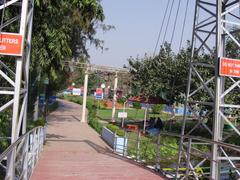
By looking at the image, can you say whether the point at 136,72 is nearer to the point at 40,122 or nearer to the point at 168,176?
the point at 40,122

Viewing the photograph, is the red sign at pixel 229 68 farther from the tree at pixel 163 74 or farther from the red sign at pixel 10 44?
the tree at pixel 163 74

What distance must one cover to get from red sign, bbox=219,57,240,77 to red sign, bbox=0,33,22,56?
468 centimetres

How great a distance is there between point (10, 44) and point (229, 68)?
16.5 ft

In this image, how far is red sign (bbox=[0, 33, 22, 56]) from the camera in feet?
24.2

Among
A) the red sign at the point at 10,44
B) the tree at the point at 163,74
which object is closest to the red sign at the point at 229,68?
the red sign at the point at 10,44

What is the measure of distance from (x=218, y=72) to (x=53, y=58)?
6.11 metres

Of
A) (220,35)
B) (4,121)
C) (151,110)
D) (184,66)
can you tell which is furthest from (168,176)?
(151,110)

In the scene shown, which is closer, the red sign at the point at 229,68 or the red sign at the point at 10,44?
the red sign at the point at 10,44

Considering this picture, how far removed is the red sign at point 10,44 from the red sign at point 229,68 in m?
4.68

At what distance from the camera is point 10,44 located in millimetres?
7414

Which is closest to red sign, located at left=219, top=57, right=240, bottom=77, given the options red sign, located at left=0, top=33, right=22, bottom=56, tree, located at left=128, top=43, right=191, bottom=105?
red sign, located at left=0, top=33, right=22, bottom=56

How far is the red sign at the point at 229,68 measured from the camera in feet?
31.9

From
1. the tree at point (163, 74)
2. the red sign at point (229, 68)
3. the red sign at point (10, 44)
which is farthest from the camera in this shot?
the tree at point (163, 74)

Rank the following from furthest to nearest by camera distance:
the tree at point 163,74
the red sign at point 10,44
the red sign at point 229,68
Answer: the tree at point 163,74
the red sign at point 229,68
the red sign at point 10,44
